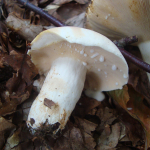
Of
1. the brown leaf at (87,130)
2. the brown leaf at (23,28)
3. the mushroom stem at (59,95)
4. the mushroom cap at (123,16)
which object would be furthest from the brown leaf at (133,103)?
the brown leaf at (23,28)

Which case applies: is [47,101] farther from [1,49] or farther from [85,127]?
[1,49]

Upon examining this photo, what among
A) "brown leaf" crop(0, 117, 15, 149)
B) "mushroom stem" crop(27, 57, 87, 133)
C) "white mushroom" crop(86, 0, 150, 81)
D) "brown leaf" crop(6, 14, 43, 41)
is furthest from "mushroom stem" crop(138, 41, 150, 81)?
"brown leaf" crop(0, 117, 15, 149)

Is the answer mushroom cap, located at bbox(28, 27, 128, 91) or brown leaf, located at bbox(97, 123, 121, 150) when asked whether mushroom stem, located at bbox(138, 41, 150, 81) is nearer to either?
mushroom cap, located at bbox(28, 27, 128, 91)

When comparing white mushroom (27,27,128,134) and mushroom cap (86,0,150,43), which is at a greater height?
mushroom cap (86,0,150,43)

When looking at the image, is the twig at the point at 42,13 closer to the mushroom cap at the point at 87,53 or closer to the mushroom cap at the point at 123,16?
the mushroom cap at the point at 123,16

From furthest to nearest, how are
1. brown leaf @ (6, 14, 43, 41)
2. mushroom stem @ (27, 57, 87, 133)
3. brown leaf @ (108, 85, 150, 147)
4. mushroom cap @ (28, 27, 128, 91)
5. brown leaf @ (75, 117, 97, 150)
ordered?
brown leaf @ (6, 14, 43, 41) → brown leaf @ (108, 85, 150, 147) → brown leaf @ (75, 117, 97, 150) → mushroom stem @ (27, 57, 87, 133) → mushroom cap @ (28, 27, 128, 91)

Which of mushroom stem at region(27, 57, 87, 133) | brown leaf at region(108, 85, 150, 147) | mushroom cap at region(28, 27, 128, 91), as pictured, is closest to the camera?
mushroom cap at region(28, 27, 128, 91)

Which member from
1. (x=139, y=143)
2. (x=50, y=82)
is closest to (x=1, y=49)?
(x=50, y=82)
